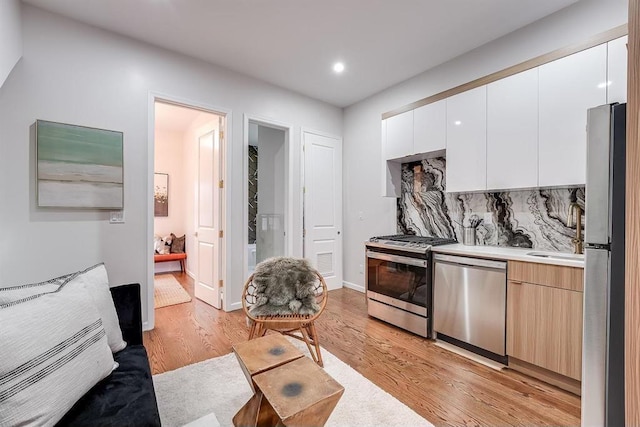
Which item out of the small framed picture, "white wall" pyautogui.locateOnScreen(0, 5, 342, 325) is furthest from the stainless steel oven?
the small framed picture

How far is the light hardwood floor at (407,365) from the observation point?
1784mm

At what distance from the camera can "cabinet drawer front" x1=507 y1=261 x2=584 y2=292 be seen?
1.91 meters

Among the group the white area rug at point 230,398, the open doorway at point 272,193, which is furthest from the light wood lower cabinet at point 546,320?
the open doorway at point 272,193

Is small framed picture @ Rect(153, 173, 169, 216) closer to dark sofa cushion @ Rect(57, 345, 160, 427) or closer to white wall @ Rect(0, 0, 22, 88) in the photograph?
white wall @ Rect(0, 0, 22, 88)

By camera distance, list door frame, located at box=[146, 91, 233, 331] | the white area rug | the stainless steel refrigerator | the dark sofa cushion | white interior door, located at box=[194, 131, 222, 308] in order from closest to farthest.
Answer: the dark sofa cushion → the stainless steel refrigerator → the white area rug → door frame, located at box=[146, 91, 233, 331] → white interior door, located at box=[194, 131, 222, 308]

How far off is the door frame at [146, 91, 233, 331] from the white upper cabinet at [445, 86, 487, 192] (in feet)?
8.22

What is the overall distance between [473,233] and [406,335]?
4.21 feet

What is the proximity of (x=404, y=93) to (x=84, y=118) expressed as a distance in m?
3.52

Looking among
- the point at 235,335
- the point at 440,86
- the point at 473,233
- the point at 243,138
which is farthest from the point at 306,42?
the point at 235,335

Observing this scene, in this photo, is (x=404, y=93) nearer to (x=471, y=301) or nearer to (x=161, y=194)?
(x=471, y=301)

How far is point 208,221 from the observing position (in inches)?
→ 152

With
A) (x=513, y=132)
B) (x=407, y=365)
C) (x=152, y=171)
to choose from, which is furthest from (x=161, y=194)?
(x=513, y=132)

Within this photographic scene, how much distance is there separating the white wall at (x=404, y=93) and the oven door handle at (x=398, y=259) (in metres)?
0.80

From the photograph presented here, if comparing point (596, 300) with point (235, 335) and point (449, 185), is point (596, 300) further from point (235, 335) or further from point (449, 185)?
point (235, 335)
